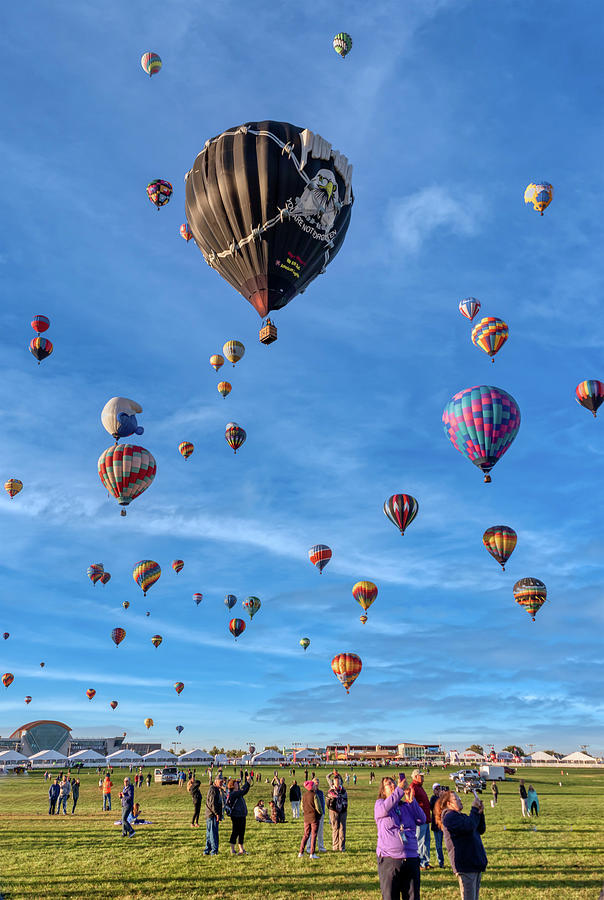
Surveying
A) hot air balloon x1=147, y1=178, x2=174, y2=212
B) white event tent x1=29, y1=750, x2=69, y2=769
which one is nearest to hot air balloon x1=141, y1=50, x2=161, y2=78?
hot air balloon x1=147, y1=178, x2=174, y2=212

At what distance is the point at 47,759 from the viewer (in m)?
86.3

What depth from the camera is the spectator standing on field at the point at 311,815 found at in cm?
1516

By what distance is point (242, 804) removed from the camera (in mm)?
15414

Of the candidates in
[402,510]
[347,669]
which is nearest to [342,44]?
[402,510]

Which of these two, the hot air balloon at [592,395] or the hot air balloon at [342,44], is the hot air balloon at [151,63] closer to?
the hot air balloon at [342,44]

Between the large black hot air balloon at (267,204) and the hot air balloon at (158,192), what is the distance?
2067 cm

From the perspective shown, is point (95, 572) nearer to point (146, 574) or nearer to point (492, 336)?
point (146, 574)

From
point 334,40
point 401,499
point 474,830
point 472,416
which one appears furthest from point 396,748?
point 474,830

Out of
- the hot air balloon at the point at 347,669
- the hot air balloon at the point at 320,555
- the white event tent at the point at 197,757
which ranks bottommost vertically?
the white event tent at the point at 197,757

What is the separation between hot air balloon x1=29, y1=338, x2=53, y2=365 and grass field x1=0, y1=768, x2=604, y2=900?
36996 millimetres

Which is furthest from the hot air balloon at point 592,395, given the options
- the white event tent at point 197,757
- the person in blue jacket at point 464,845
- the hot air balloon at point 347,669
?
the white event tent at point 197,757

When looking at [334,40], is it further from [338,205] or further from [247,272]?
[247,272]

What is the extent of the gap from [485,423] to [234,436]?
26.1m

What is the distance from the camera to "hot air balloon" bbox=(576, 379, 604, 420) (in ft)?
159
